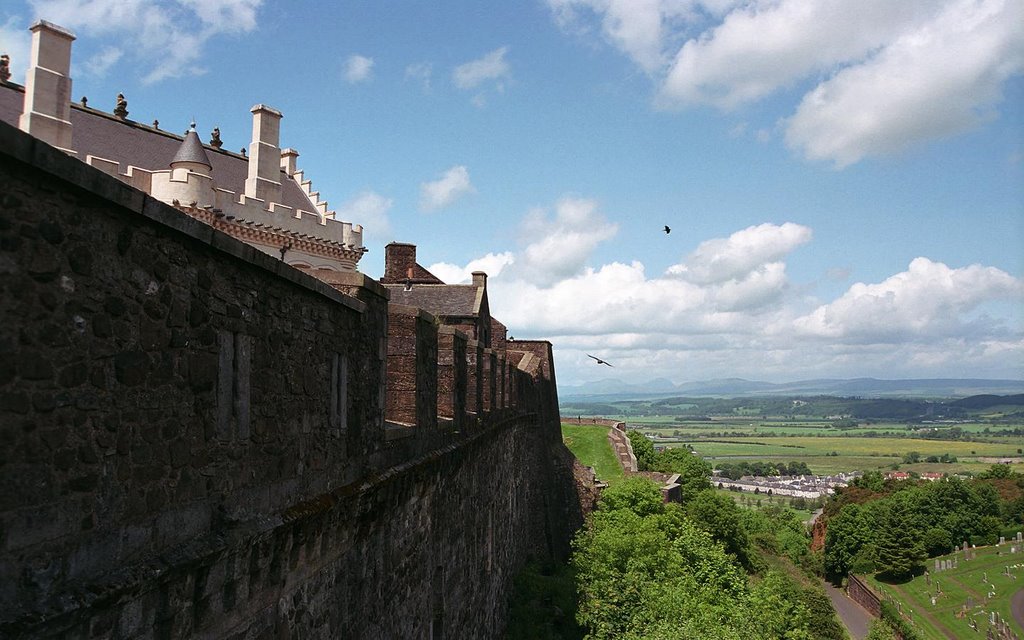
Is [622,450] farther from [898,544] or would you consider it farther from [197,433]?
[197,433]

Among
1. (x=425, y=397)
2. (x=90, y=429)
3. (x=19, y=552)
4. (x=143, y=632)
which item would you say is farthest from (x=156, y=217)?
(x=425, y=397)

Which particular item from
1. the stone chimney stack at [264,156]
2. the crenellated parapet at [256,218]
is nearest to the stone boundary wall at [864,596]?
the crenellated parapet at [256,218]

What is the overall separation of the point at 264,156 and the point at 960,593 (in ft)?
224

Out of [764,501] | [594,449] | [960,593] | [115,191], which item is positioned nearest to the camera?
[115,191]

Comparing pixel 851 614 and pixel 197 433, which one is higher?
pixel 197 433

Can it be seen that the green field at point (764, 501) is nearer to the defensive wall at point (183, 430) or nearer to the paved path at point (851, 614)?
the paved path at point (851, 614)

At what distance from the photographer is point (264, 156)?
26.4m

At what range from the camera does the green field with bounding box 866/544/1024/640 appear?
196 ft

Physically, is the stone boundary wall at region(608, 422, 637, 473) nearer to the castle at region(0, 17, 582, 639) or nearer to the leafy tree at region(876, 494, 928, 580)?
the castle at region(0, 17, 582, 639)

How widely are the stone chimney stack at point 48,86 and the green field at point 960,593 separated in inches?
2251

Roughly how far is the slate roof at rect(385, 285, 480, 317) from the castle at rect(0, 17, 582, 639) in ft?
49.6

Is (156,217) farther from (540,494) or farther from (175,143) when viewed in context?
(540,494)

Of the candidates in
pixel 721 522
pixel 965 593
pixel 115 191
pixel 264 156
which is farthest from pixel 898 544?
pixel 115 191

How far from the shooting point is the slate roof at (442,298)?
26.6 m
